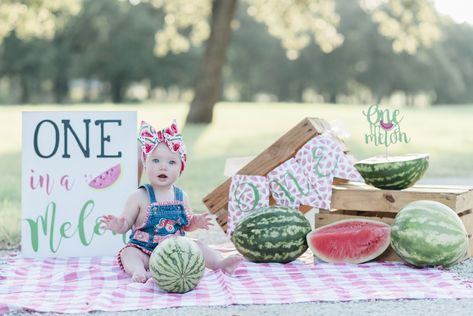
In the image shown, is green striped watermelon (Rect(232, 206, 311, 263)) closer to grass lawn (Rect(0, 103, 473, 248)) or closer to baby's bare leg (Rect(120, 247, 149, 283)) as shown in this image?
baby's bare leg (Rect(120, 247, 149, 283))

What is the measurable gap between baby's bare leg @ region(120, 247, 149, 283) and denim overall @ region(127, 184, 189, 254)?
48 millimetres

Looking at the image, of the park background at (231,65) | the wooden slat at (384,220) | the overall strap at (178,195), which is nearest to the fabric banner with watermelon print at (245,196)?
the wooden slat at (384,220)

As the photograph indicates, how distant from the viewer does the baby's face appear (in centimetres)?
523

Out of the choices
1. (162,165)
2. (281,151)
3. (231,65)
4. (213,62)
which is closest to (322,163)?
(281,151)

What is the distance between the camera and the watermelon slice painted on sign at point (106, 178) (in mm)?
5898

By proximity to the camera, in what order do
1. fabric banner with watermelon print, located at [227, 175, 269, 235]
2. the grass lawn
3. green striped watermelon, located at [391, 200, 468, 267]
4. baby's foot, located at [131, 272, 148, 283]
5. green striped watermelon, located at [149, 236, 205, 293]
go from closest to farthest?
green striped watermelon, located at [149, 236, 205, 293] → baby's foot, located at [131, 272, 148, 283] → green striped watermelon, located at [391, 200, 468, 267] → fabric banner with watermelon print, located at [227, 175, 269, 235] → the grass lawn

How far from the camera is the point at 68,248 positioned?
580 centimetres

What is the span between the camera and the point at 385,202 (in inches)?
222

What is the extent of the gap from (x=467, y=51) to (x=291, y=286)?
73.0 meters

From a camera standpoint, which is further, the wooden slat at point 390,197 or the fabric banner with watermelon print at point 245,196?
the fabric banner with watermelon print at point 245,196

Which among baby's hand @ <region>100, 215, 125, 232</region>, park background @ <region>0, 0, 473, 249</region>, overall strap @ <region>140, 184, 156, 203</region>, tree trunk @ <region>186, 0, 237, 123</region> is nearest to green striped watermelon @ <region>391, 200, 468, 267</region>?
overall strap @ <region>140, 184, 156, 203</region>

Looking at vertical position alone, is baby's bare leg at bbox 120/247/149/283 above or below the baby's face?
below

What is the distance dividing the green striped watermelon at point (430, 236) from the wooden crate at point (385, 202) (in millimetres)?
272

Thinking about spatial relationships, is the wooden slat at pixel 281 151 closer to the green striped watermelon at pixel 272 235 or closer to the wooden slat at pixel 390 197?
the wooden slat at pixel 390 197
